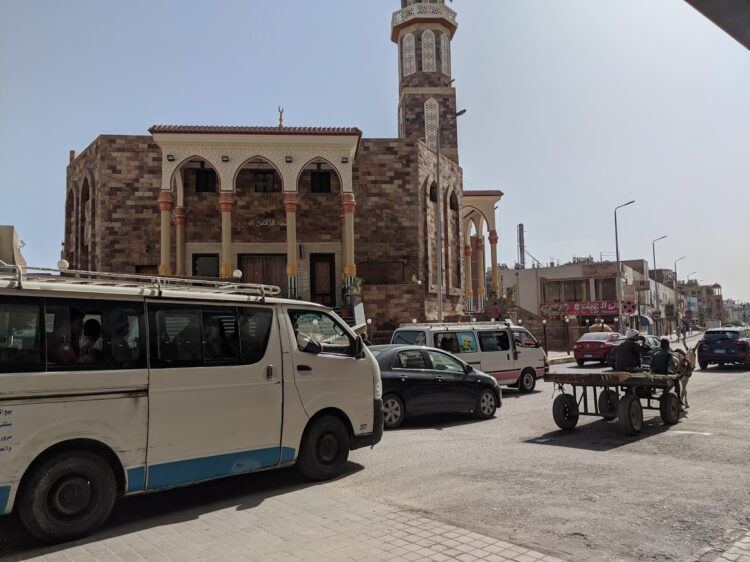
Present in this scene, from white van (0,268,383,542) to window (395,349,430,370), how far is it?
3312 millimetres

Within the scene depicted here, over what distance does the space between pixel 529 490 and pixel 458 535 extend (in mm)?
1602

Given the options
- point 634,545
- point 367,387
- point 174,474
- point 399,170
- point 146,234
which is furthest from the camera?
point 399,170

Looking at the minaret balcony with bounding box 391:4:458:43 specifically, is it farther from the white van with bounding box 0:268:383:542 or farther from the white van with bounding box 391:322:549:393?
the white van with bounding box 0:268:383:542

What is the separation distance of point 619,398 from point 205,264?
19999mm

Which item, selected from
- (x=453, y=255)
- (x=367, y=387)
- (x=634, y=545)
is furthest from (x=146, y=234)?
(x=634, y=545)

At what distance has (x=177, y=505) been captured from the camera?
575 centimetres

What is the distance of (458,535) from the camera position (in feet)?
15.3

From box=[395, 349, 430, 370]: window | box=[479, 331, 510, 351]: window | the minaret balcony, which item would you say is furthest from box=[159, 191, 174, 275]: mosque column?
the minaret balcony

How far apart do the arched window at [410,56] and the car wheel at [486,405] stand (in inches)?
1120

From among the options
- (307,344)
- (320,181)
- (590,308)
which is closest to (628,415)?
(307,344)

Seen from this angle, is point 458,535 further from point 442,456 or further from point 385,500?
point 442,456

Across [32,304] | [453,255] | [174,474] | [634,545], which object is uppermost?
[453,255]

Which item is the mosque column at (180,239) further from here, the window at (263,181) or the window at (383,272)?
the window at (383,272)

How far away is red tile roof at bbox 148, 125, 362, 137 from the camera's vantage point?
21953mm
